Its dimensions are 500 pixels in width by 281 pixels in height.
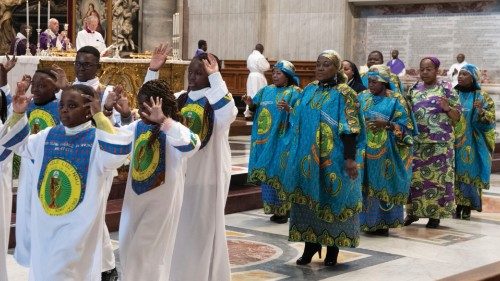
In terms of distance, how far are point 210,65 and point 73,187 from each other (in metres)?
1.23

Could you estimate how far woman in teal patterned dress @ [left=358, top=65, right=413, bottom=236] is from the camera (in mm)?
8102

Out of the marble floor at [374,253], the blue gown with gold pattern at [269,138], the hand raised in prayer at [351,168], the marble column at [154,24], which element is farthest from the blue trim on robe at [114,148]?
the marble column at [154,24]

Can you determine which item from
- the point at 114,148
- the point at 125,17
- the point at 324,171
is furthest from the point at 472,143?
the point at 125,17

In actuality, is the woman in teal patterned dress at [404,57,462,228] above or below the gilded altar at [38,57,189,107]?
below

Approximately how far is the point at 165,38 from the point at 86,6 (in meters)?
1.96

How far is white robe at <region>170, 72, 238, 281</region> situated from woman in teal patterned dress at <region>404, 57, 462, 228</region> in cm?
369

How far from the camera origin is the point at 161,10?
20.7m

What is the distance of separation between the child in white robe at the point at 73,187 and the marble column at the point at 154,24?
1588 cm

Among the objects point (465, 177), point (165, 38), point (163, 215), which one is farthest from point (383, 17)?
point (163, 215)

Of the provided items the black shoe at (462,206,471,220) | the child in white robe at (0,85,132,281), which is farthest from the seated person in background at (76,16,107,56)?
the child in white robe at (0,85,132,281)

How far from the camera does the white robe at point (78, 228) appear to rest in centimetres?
439

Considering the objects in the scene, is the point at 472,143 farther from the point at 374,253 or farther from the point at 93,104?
the point at 93,104

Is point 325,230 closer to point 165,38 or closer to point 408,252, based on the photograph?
point 408,252

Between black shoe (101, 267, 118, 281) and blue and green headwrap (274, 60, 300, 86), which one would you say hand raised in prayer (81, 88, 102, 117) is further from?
blue and green headwrap (274, 60, 300, 86)
